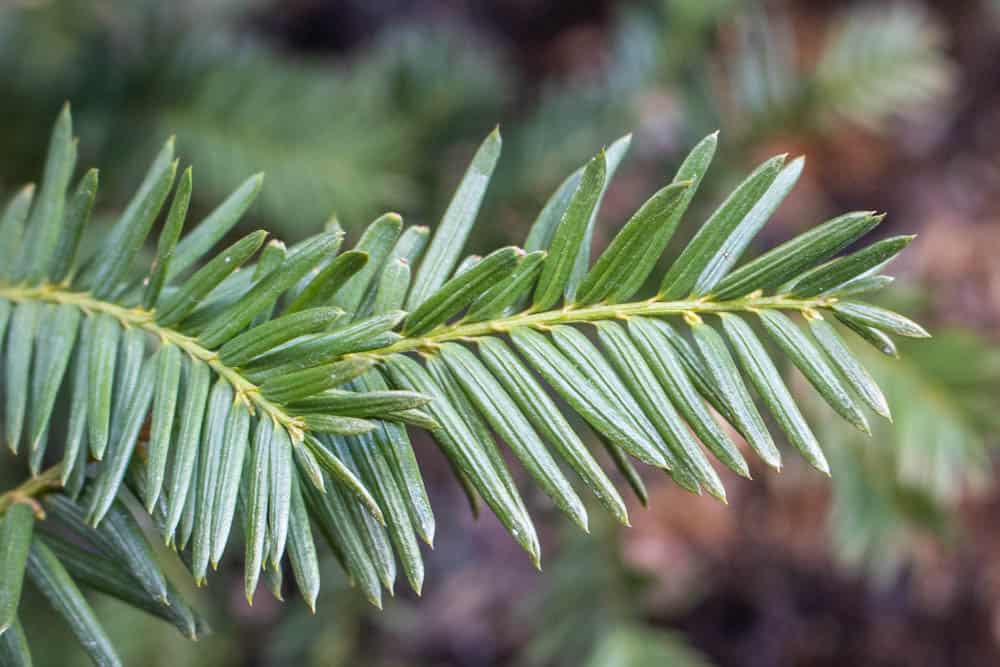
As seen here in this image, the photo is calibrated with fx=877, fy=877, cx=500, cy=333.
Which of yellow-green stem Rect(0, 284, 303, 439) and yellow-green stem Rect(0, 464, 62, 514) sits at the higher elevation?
yellow-green stem Rect(0, 284, 303, 439)

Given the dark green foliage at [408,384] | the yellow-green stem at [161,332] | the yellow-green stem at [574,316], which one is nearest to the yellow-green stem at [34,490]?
the dark green foliage at [408,384]

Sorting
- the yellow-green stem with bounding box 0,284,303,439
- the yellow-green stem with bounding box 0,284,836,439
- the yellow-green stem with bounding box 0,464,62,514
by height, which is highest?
the yellow-green stem with bounding box 0,284,836,439

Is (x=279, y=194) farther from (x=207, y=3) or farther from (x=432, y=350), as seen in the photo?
(x=207, y=3)

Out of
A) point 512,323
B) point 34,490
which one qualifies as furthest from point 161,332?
point 512,323

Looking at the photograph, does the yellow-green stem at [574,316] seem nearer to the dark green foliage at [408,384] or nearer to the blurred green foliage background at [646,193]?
the dark green foliage at [408,384]

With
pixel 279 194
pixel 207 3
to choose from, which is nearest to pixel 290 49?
pixel 207 3

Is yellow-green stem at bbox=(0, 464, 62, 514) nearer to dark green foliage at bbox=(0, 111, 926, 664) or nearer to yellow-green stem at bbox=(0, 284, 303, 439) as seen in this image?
dark green foliage at bbox=(0, 111, 926, 664)

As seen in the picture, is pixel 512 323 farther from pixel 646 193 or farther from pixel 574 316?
pixel 646 193

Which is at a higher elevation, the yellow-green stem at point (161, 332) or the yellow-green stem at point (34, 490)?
the yellow-green stem at point (161, 332)

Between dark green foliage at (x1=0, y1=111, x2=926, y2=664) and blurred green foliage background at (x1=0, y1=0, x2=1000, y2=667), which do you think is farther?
blurred green foliage background at (x1=0, y1=0, x2=1000, y2=667)

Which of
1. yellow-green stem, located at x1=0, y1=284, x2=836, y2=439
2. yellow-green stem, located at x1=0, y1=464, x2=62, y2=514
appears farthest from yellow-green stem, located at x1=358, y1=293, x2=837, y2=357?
yellow-green stem, located at x1=0, y1=464, x2=62, y2=514
